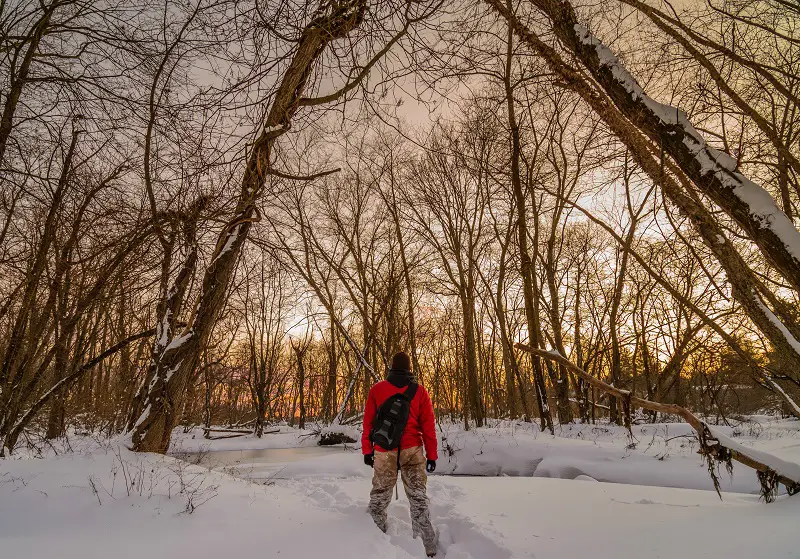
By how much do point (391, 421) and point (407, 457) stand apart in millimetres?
433

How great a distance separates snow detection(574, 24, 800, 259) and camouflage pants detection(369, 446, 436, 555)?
3.57 m

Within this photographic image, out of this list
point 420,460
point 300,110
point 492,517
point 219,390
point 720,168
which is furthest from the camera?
point 219,390

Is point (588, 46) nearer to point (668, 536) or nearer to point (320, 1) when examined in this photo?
point (320, 1)

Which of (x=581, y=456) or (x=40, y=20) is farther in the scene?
(x=581, y=456)

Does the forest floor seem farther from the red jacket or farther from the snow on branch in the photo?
the snow on branch

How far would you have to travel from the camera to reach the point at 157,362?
4.80 m

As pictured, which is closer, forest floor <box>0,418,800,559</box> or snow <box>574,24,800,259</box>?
snow <box>574,24,800,259</box>

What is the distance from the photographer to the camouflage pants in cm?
396

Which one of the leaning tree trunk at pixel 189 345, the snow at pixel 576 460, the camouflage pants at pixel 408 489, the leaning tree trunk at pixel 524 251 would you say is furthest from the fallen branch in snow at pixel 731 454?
the leaning tree trunk at pixel 524 251

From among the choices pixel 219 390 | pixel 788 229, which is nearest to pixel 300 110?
pixel 788 229

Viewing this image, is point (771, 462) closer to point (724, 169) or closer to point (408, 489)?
point (724, 169)

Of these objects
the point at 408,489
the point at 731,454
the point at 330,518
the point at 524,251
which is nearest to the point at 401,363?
the point at 408,489

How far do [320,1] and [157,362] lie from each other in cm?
450

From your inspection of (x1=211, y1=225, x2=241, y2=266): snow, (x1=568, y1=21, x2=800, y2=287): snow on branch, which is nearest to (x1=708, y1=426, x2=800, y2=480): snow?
(x1=568, y1=21, x2=800, y2=287): snow on branch
